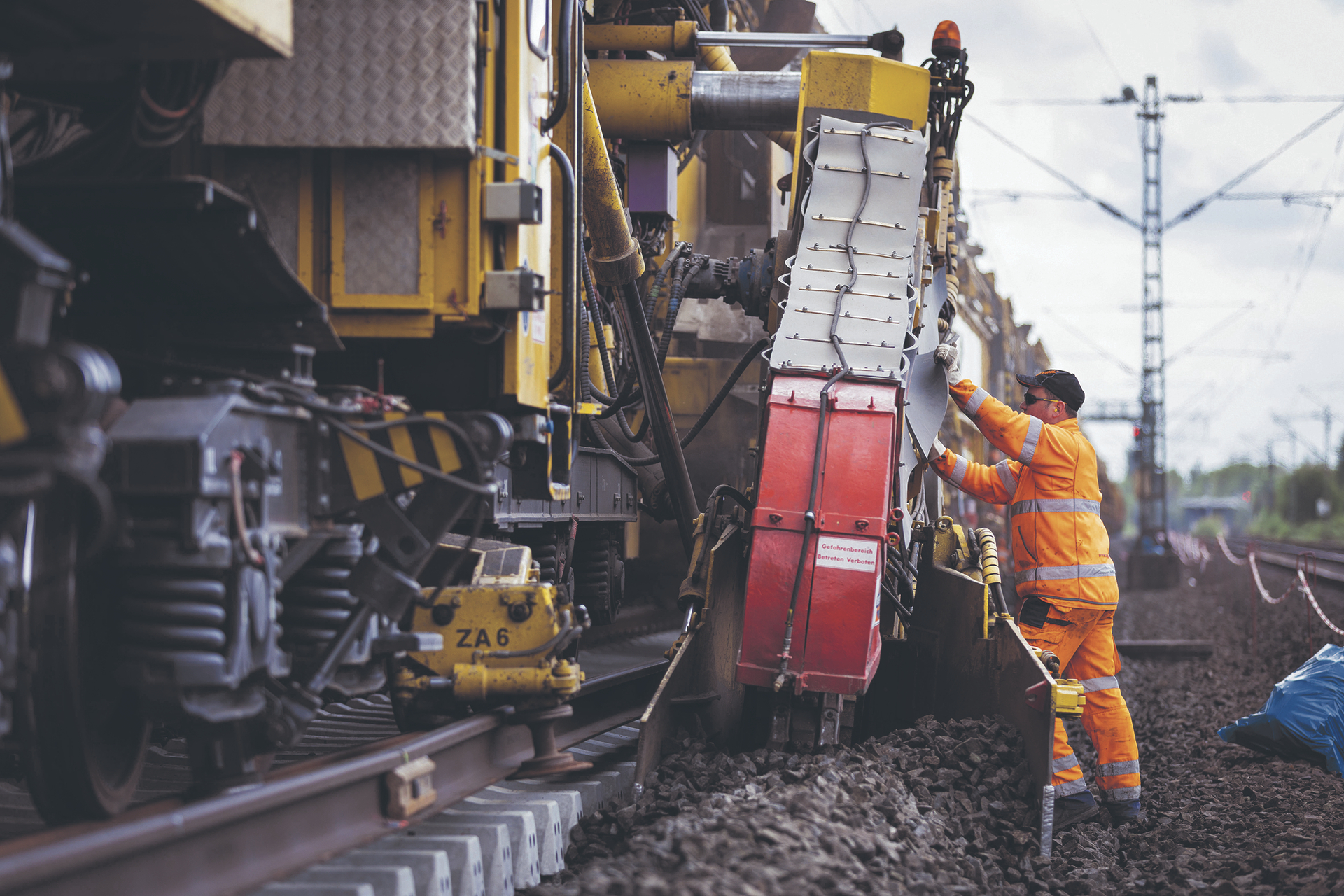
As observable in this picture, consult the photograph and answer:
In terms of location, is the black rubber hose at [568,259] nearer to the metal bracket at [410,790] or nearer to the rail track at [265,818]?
the rail track at [265,818]

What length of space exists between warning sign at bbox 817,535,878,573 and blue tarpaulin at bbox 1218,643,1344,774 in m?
3.25

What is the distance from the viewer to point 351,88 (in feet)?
12.8

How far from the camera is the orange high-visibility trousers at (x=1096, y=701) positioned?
5.40 m

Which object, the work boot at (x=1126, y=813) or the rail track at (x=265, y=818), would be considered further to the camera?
the work boot at (x=1126, y=813)

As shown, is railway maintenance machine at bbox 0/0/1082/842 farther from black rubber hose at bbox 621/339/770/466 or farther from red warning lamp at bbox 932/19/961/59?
black rubber hose at bbox 621/339/770/466

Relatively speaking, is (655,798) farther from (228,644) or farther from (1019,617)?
(1019,617)

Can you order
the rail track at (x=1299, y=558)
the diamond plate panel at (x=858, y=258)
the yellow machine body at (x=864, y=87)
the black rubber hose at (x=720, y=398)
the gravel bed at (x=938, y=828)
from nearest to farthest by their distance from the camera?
the gravel bed at (x=938, y=828) → the diamond plate panel at (x=858, y=258) → the yellow machine body at (x=864, y=87) → the black rubber hose at (x=720, y=398) → the rail track at (x=1299, y=558)

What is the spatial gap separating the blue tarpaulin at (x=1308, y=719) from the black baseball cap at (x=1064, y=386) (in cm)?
201

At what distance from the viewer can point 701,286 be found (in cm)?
731

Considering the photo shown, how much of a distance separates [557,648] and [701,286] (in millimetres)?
3376

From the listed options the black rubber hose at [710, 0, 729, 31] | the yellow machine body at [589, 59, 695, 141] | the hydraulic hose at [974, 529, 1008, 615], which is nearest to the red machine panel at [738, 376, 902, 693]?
the hydraulic hose at [974, 529, 1008, 615]

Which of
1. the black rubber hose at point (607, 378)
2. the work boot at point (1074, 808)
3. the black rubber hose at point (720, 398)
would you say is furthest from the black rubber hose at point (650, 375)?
the work boot at point (1074, 808)

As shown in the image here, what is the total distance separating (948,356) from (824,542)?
1.59 meters

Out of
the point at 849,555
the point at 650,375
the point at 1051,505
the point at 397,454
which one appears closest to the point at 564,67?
the point at 397,454
